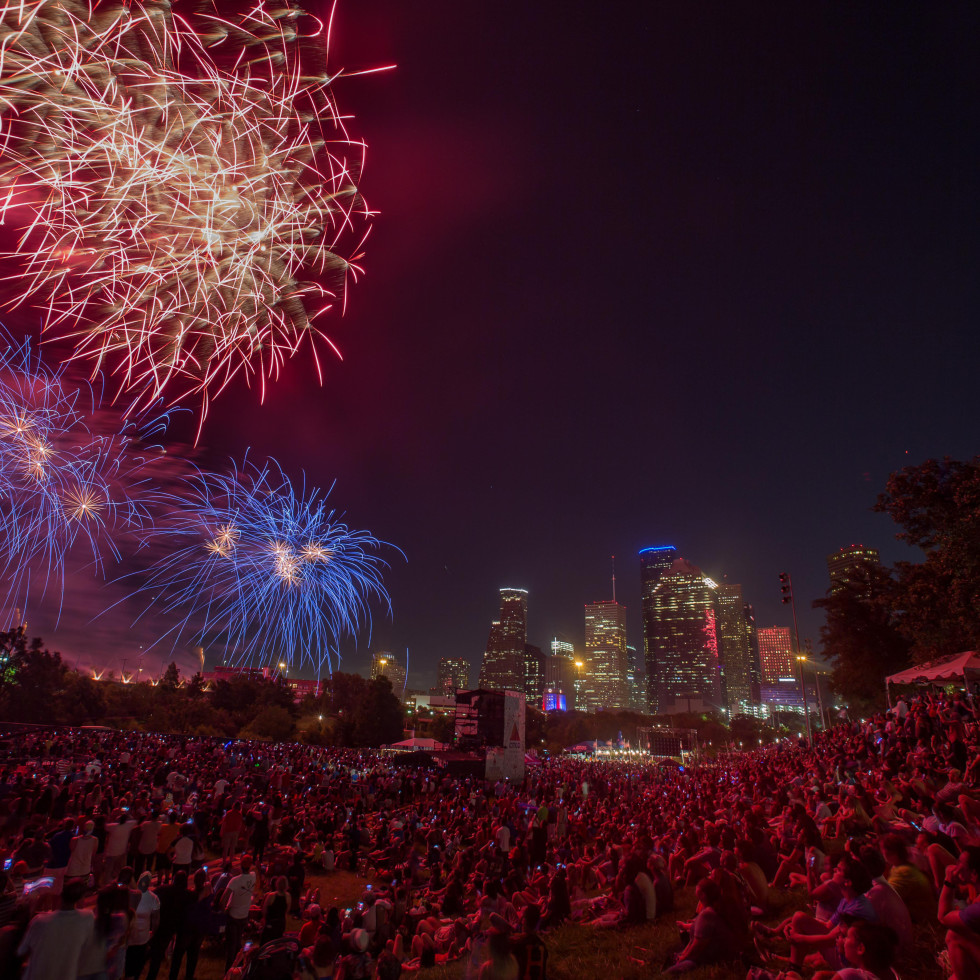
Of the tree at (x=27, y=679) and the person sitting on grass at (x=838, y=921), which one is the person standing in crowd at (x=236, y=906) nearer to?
the person sitting on grass at (x=838, y=921)

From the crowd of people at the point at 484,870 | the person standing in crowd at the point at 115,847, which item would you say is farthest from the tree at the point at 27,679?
the person standing in crowd at the point at 115,847

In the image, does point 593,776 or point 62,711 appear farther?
point 62,711

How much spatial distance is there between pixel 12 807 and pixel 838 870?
52.0 ft

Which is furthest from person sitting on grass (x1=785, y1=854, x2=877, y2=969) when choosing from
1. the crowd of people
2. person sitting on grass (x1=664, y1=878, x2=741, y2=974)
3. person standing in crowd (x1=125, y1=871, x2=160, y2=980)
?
person standing in crowd (x1=125, y1=871, x2=160, y2=980)

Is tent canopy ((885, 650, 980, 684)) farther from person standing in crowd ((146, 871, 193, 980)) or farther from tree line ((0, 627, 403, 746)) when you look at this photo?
tree line ((0, 627, 403, 746))

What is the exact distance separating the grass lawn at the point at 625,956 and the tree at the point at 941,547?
Answer: 16679 mm

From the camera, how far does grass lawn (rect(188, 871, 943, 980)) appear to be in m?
5.65

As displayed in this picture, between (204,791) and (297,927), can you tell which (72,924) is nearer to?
(297,927)

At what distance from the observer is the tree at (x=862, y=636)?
36.0 metres

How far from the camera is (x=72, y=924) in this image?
15.8 feet

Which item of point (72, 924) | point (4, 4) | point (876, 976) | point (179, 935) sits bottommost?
point (179, 935)

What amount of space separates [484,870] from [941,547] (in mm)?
19854

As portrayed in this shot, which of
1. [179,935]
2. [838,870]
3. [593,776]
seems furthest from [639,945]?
[593,776]

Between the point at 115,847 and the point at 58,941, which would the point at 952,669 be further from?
the point at 58,941
